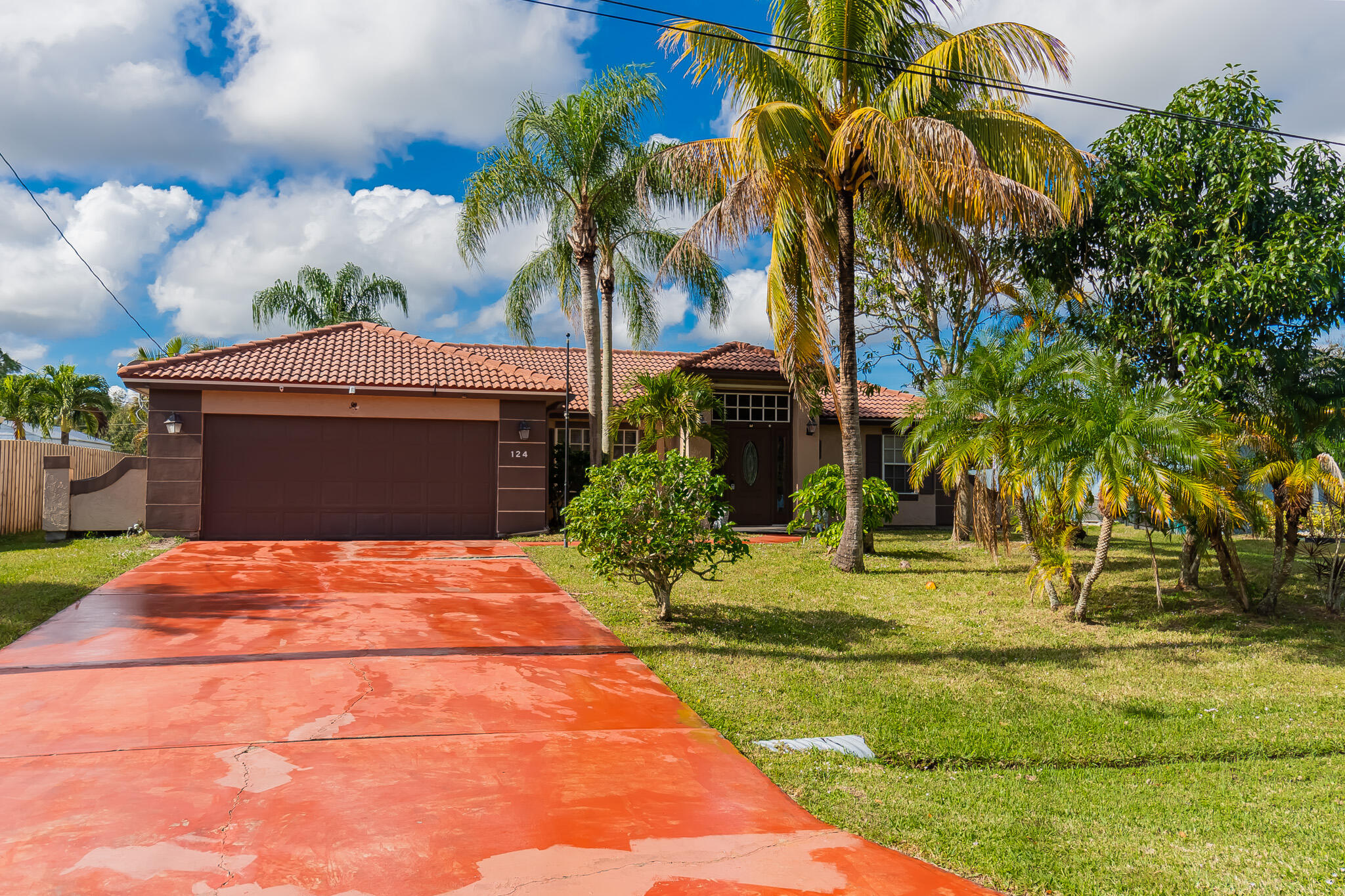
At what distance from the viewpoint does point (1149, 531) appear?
9.56m

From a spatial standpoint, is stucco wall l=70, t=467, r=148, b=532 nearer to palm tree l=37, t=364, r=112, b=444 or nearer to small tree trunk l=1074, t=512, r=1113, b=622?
small tree trunk l=1074, t=512, r=1113, b=622

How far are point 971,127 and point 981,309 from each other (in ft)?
20.5

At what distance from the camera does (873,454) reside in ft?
68.8

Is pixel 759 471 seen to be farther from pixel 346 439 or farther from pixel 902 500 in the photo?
pixel 346 439

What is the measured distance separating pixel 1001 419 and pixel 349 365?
12166mm

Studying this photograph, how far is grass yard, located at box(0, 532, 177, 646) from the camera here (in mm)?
8016

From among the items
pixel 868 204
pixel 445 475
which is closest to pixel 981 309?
pixel 868 204

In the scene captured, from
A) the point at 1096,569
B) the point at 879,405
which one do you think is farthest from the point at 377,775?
the point at 879,405

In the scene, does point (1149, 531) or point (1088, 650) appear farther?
point (1149, 531)

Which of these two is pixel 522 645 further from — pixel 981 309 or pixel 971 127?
pixel 981 309

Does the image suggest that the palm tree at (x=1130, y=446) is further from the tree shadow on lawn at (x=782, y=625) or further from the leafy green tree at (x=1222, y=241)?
the tree shadow on lawn at (x=782, y=625)

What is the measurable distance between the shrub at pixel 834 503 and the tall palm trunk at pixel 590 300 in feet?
16.0

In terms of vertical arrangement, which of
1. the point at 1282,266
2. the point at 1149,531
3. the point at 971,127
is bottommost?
the point at 1149,531

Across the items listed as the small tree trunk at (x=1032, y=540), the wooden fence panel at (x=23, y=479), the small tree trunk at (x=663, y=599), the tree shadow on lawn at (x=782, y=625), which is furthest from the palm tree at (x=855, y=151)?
the wooden fence panel at (x=23, y=479)
